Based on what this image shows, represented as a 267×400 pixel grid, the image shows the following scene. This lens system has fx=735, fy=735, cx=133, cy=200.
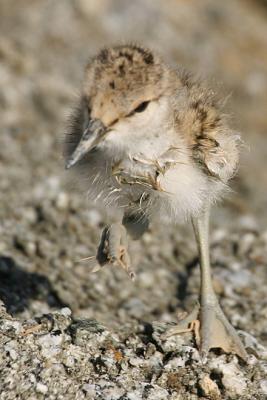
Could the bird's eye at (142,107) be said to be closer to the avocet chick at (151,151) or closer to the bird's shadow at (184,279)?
the avocet chick at (151,151)

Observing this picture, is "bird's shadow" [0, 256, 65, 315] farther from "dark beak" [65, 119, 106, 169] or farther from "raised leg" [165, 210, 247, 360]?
"dark beak" [65, 119, 106, 169]

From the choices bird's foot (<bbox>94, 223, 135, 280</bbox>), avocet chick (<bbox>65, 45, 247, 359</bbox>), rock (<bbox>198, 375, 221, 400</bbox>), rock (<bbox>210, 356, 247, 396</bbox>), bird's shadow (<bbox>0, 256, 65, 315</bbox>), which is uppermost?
avocet chick (<bbox>65, 45, 247, 359</bbox>)

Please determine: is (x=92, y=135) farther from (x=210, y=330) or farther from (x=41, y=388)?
(x=210, y=330)

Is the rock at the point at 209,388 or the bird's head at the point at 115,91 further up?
the bird's head at the point at 115,91

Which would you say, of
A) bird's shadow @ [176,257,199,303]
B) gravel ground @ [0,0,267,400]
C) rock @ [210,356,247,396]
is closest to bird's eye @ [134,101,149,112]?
gravel ground @ [0,0,267,400]

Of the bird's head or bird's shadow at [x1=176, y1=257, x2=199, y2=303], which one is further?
bird's shadow at [x1=176, y1=257, x2=199, y2=303]

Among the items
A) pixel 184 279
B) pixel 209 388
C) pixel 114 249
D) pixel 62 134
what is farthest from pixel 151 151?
pixel 184 279

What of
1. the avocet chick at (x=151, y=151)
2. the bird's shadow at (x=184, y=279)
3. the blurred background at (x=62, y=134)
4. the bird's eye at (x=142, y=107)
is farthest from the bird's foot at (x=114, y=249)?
the bird's shadow at (x=184, y=279)
